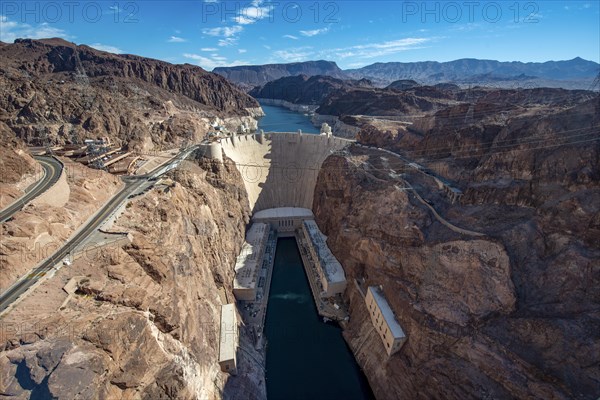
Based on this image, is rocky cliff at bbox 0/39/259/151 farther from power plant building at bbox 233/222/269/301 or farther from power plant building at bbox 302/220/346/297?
power plant building at bbox 302/220/346/297

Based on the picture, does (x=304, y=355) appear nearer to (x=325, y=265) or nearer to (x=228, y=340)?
(x=228, y=340)

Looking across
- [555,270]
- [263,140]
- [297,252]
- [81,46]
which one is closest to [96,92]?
[263,140]

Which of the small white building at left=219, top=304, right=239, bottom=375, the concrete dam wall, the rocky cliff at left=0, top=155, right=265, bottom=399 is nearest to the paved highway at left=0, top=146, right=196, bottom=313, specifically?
the rocky cliff at left=0, top=155, right=265, bottom=399

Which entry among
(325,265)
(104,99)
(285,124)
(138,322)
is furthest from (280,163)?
(285,124)

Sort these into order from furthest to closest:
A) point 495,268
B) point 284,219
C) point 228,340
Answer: point 284,219 → point 228,340 → point 495,268

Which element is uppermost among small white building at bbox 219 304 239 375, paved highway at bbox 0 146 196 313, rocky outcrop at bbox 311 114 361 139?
rocky outcrop at bbox 311 114 361 139

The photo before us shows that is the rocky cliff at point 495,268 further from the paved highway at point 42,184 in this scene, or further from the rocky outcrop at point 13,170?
the rocky outcrop at point 13,170

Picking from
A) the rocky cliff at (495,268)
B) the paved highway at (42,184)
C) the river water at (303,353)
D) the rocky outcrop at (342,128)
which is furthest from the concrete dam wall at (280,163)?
the paved highway at (42,184)
